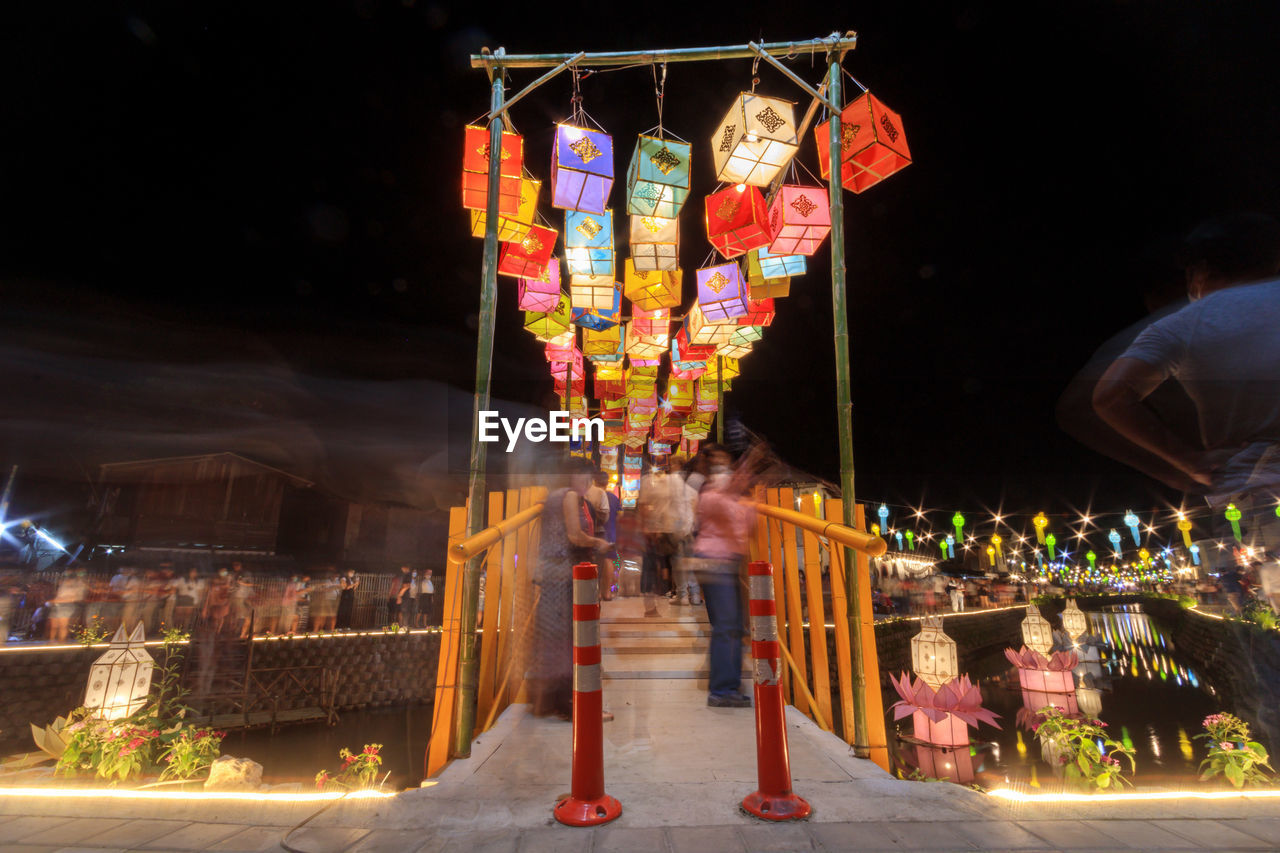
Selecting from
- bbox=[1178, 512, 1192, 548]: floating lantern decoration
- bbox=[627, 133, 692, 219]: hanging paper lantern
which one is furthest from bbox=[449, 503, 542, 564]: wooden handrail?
bbox=[1178, 512, 1192, 548]: floating lantern decoration

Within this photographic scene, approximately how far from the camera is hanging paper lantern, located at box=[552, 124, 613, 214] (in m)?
4.25

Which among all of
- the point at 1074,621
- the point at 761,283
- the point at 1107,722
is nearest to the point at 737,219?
the point at 761,283

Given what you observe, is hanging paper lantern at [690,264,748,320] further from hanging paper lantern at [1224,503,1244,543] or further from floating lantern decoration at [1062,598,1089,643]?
floating lantern decoration at [1062,598,1089,643]

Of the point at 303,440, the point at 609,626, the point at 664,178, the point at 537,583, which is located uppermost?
Result: the point at 303,440

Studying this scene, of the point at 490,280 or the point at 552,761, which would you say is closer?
the point at 552,761

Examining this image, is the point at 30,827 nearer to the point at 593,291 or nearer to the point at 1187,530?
the point at 593,291

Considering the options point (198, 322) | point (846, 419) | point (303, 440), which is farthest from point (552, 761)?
point (303, 440)

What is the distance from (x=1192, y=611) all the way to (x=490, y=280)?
3488cm

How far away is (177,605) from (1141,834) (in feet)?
52.8

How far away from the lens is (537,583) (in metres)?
3.88

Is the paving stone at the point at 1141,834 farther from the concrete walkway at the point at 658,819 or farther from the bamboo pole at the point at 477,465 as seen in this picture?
the bamboo pole at the point at 477,465

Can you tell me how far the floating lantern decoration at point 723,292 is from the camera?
575 centimetres

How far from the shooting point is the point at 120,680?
505 cm

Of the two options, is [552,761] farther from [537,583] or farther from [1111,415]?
[1111,415]
